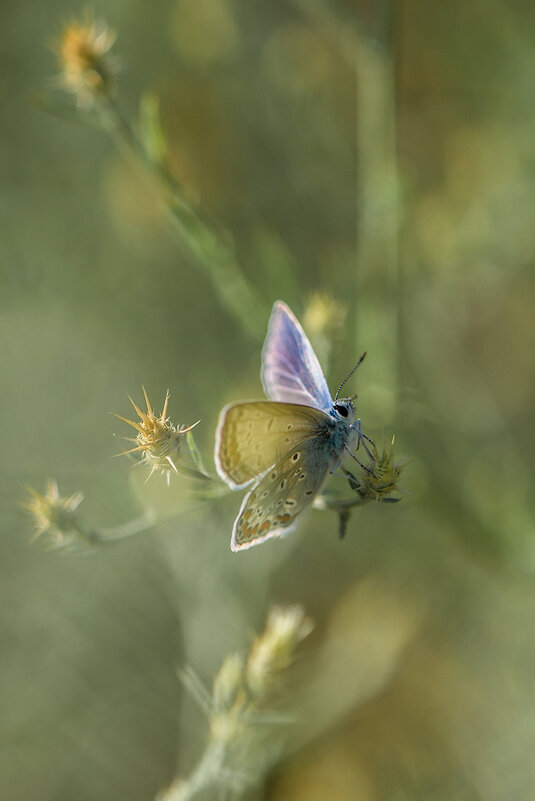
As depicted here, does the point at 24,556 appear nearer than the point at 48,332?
Yes

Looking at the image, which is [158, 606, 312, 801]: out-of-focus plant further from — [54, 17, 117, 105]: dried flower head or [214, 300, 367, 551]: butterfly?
[54, 17, 117, 105]: dried flower head

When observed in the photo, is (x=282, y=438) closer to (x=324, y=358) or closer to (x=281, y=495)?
(x=281, y=495)

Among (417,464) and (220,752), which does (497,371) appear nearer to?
(417,464)

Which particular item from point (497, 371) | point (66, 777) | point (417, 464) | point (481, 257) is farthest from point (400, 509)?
point (66, 777)

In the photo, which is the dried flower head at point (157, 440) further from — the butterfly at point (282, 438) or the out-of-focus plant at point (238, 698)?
the out-of-focus plant at point (238, 698)

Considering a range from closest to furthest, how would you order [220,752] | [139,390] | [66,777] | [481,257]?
[220,752] → [66,777] → [481,257] → [139,390]

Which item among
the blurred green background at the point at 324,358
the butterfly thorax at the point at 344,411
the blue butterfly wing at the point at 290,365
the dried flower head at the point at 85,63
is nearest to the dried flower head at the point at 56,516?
the blurred green background at the point at 324,358
